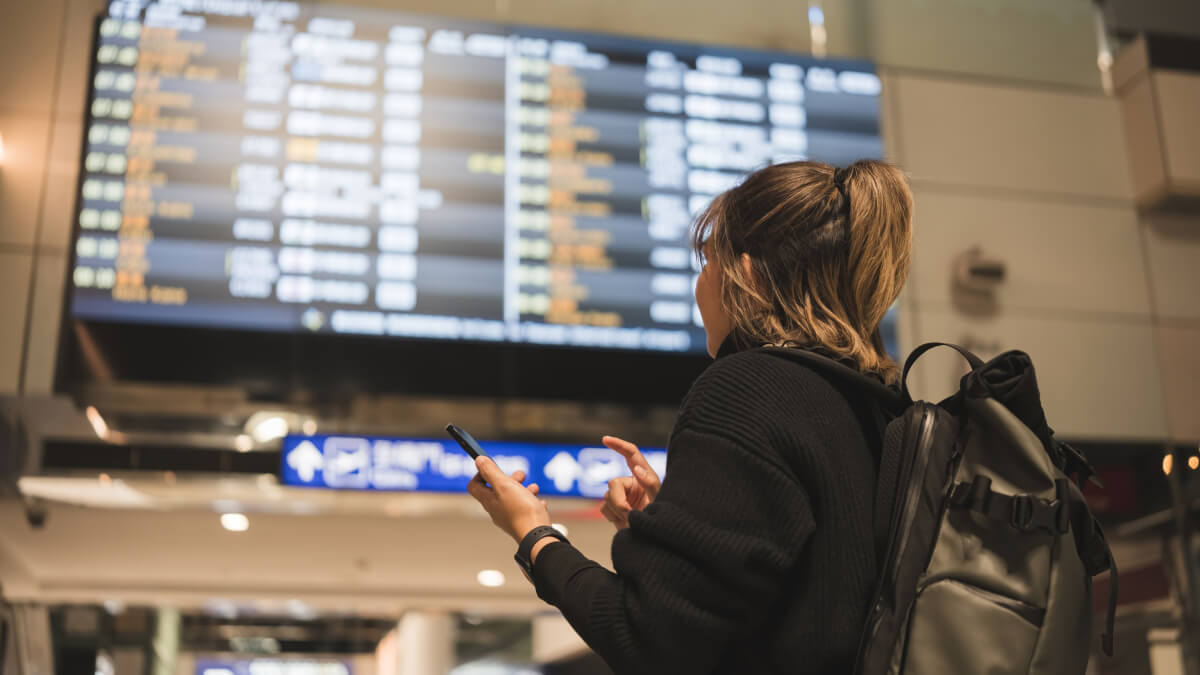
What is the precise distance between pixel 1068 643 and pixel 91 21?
4582 mm

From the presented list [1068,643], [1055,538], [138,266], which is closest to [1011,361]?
[1055,538]

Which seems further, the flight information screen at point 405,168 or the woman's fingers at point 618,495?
the flight information screen at point 405,168

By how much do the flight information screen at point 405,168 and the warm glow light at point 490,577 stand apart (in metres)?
1.16

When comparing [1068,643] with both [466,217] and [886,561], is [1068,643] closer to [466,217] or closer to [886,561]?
[886,561]

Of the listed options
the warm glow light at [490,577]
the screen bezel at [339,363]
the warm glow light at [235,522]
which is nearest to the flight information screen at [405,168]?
the screen bezel at [339,363]

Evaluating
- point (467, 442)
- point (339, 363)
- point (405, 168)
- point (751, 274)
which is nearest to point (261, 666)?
point (339, 363)

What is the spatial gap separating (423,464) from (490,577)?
0.96 metres

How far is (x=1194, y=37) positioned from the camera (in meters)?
5.68

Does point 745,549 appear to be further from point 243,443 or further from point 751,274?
point 243,443

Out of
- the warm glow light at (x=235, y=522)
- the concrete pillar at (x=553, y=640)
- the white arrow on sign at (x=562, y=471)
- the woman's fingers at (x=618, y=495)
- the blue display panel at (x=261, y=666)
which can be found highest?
the white arrow on sign at (x=562, y=471)

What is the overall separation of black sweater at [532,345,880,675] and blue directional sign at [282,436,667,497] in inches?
116

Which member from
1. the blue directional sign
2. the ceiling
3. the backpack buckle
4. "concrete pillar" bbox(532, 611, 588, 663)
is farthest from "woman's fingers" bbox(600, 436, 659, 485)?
"concrete pillar" bbox(532, 611, 588, 663)

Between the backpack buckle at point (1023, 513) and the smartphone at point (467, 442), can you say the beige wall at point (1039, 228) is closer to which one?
the smartphone at point (467, 442)

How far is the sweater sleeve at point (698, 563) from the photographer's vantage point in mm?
1176
